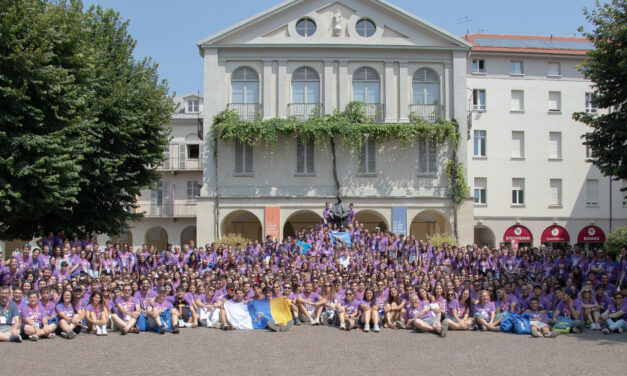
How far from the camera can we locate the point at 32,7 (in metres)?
18.0

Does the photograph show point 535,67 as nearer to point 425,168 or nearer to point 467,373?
point 425,168

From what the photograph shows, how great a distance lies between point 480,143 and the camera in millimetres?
42750

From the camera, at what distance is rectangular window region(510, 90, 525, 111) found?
141 ft

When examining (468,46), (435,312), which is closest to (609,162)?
(435,312)

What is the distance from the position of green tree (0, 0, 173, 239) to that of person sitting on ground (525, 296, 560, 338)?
14.0m

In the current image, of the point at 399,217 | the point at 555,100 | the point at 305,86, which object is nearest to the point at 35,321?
the point at 399,217

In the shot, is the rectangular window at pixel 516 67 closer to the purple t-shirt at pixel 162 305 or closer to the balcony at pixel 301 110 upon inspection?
the balcony at pixel 301 110

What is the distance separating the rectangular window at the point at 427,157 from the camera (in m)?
33.3

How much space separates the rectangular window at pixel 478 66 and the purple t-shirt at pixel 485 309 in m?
31.7

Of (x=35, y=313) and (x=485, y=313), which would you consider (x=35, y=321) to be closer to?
(x=35, y=313)

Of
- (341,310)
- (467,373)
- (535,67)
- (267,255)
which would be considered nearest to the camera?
(467,373)

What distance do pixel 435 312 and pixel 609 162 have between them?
30.5 ft

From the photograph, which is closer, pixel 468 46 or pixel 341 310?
pixel 341 310

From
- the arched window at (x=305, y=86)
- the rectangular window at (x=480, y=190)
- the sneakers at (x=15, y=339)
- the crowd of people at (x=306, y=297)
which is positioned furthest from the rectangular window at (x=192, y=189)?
the sneakers at (x=15, y=339)
